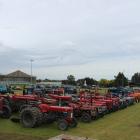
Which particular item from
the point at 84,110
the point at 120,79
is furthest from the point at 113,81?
the point at 84,110

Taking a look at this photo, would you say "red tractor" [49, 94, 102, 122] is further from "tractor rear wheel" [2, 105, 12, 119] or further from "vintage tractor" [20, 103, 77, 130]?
"tractor rear wheel" [2, 105, 12, 119]

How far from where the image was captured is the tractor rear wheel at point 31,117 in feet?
50.0

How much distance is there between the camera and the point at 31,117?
15.4 m

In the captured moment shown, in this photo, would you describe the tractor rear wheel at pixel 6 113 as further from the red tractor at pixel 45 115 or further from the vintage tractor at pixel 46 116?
the vintage tractor at pixel 46 116

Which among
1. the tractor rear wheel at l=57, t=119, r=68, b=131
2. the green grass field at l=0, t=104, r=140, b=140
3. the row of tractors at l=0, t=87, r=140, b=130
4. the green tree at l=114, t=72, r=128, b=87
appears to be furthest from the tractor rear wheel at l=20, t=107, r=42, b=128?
the green tree at l=114, t=72, r=128, b=87

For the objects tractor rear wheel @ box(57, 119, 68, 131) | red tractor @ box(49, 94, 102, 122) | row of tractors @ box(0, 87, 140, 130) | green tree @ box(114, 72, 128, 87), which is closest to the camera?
tractor rear wheel @ box(57, 119, 68, 131)

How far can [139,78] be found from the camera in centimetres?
11075

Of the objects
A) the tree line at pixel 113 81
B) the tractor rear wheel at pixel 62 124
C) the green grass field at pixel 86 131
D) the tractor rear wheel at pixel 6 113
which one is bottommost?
the green grass field at pixel 86 131

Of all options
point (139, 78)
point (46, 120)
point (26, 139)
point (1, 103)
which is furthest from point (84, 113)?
point (139, 78)

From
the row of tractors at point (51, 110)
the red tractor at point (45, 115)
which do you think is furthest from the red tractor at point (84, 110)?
the red tractor at point (45, 115)

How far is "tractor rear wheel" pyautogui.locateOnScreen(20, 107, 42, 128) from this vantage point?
15.2 m

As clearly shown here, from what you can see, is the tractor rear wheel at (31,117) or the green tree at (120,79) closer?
the tractor rear wheel at (31,117)

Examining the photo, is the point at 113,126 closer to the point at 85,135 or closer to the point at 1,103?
the point at 85,135

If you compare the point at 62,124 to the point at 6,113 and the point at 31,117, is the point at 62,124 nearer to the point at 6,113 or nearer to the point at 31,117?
the point at 31,117
